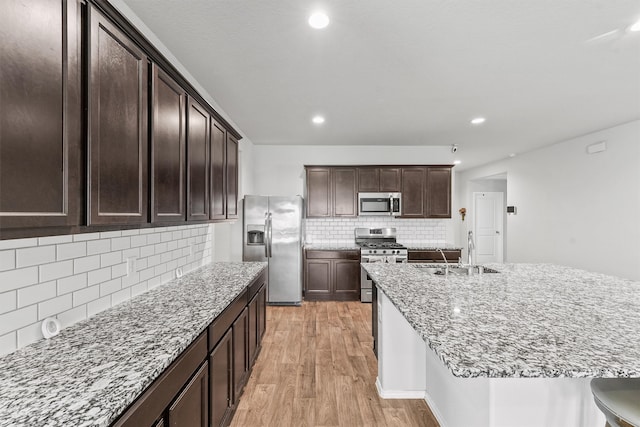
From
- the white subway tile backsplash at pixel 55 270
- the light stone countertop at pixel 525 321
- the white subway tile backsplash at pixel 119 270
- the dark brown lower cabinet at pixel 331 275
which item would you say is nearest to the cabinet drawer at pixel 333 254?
the dark brown lower cabinet at pixel 331 275

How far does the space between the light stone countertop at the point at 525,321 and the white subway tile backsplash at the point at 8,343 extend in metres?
1.62

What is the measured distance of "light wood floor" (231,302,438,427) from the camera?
220 centimetres

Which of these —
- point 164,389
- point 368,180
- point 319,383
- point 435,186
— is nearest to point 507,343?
point 164,389

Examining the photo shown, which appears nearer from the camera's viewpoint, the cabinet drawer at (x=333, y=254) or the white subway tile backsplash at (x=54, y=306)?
the white subway tile backsplash at (x=54, y=306)

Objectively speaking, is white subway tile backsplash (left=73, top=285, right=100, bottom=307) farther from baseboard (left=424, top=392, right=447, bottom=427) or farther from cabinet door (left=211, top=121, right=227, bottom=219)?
baseboard (left=424, top=392, right=447, bottom=427)

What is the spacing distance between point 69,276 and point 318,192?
164 inches

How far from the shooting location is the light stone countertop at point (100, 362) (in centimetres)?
85

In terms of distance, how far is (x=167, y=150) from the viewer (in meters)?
1.79

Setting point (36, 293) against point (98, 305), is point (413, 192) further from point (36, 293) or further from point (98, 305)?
point (36, 293)

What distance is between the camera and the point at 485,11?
1920 millimetres

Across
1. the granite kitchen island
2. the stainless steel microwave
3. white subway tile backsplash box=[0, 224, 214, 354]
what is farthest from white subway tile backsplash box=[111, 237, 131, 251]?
the stainless steel microwave

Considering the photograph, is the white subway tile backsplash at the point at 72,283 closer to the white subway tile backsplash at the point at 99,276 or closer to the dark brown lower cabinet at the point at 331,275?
the white subway tile backsplash at the point at 99,276

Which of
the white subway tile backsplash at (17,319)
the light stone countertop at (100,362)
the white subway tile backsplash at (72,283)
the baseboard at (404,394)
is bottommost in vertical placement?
the baseboard at (404,394)

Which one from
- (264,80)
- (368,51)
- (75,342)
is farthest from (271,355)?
(368,51)
